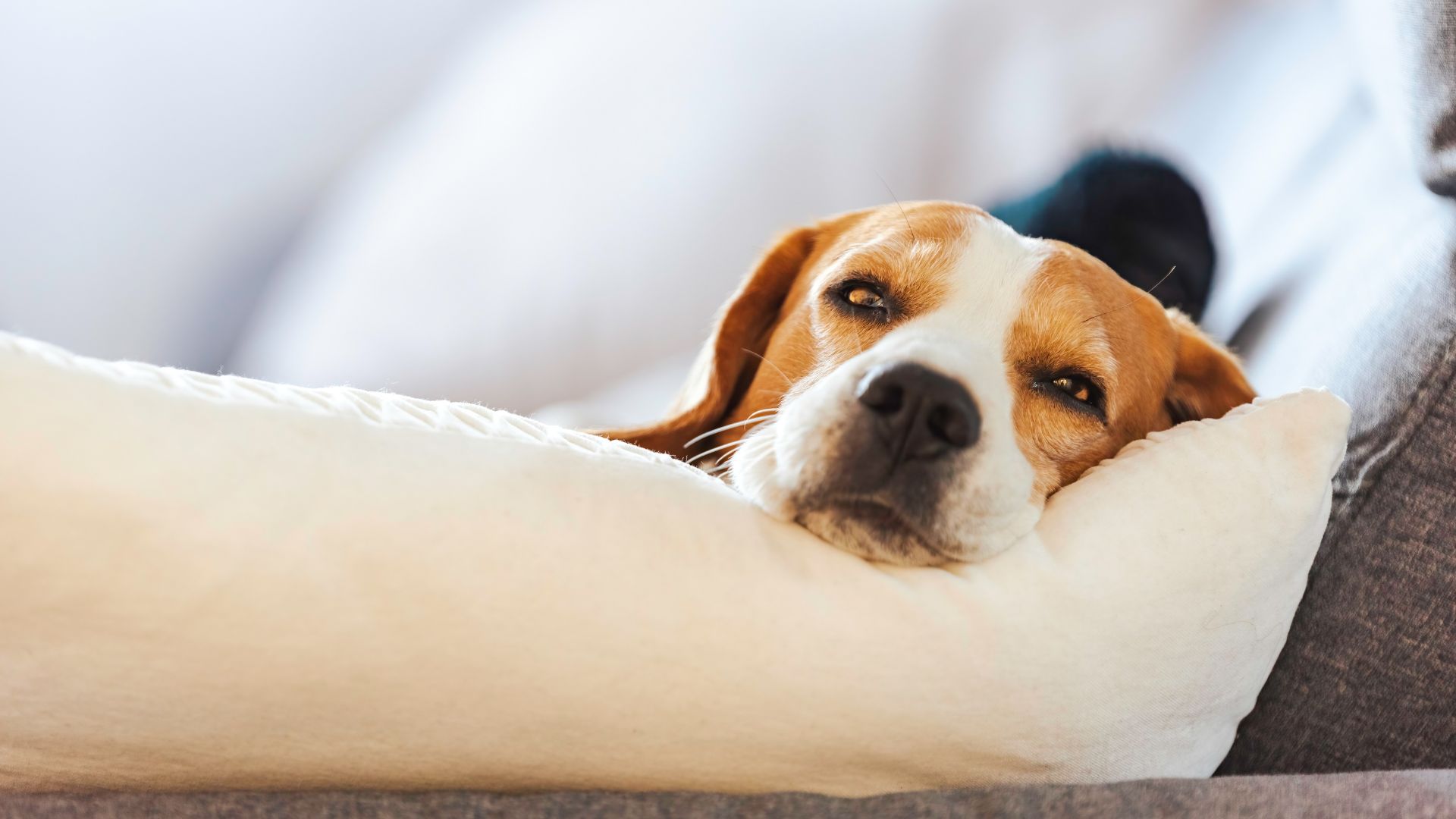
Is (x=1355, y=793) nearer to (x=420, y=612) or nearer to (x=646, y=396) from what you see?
(x=420, y=612)

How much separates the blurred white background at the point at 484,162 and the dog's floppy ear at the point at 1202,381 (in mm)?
971

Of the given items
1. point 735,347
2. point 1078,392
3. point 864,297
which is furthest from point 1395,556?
point 735,347

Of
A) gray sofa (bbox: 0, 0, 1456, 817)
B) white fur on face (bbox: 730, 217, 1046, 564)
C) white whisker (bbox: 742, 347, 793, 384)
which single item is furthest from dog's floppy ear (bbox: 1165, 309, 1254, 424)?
white whisker (bbox: 742, 347, 793, 384)

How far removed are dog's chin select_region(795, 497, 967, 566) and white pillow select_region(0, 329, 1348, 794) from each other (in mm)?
36

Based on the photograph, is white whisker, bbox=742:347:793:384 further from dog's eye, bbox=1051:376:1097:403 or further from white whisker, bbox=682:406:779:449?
dog's eye, bbox=1051:376:1097:403

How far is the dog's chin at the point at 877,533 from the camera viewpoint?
40.1 inches

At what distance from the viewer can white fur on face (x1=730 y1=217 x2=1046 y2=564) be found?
3.36ft

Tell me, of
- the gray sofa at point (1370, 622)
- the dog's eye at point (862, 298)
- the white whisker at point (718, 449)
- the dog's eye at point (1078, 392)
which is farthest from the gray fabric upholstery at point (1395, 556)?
the white whisker at point (718, 449)

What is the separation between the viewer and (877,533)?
1.02 meters

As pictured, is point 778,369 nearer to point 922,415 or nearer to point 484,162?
point 922,415

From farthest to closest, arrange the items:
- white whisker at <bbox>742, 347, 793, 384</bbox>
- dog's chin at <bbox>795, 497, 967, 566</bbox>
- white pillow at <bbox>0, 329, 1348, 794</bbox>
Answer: white whisker at <bbox>742, 347, 793, 384</bbox>
dog's chin at <bbox>795, 497, 967, 566</bbox>
white pillow at <bbox>0, 329, 1348, 794</bbox>

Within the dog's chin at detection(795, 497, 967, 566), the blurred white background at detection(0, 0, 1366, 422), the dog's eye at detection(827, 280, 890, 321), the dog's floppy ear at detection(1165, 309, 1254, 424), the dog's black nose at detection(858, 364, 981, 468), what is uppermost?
the dog's floppy ear at detection(1165, 309, 1254, 424)

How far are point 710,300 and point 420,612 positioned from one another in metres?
2.30

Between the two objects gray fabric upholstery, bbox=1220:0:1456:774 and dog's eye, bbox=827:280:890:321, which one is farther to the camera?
dog's eye, bbox=827:280:890:321
